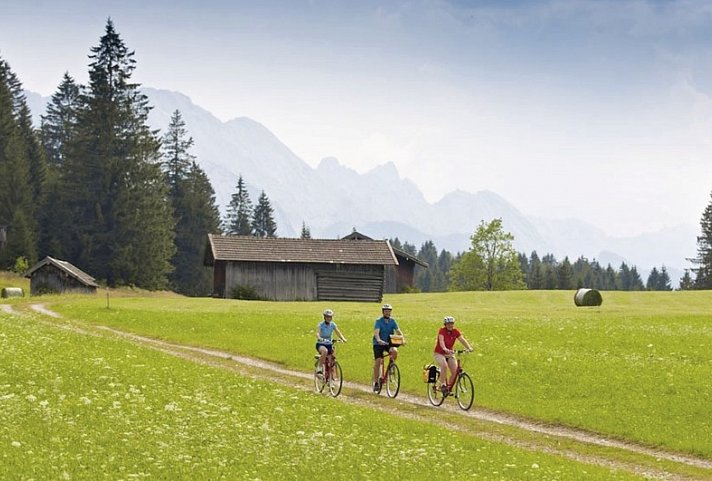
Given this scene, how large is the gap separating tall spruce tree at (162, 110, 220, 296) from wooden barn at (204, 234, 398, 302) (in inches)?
1537

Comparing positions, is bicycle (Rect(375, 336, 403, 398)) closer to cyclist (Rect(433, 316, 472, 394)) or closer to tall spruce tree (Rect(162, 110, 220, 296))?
cyclist (Rect(433, 316, 472, 394))

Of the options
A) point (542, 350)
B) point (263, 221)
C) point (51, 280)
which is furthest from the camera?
point (263, 221)

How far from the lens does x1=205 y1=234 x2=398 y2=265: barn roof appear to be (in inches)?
2805

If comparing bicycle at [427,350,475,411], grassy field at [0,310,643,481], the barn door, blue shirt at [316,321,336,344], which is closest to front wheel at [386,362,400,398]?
bicycle at [427,350,475,411]

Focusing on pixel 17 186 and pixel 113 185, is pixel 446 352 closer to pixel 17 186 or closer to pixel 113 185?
pixel 113 185

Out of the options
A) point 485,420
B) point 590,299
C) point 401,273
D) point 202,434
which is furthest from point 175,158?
point 202,434

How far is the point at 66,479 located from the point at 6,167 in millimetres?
86799

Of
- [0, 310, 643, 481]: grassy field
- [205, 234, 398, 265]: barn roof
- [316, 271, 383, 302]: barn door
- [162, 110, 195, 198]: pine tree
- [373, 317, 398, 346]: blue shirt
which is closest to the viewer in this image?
[0, 310, 643, 481]: grassy field

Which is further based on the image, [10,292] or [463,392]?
[10,292]

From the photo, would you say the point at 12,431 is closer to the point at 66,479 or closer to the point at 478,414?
the point at 66,479

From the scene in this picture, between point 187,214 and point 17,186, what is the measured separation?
89.2 feet

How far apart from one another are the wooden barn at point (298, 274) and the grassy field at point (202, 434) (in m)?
46.0

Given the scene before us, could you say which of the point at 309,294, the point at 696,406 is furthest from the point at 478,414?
the point at 309,294

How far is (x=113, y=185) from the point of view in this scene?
89000 millimetres
